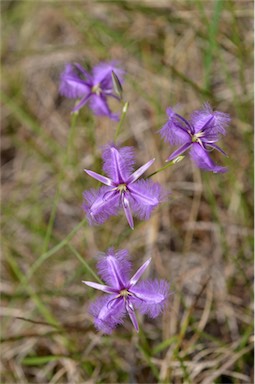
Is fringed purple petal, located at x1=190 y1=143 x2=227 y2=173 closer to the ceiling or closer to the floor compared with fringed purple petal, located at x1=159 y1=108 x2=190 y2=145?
closer to the floor

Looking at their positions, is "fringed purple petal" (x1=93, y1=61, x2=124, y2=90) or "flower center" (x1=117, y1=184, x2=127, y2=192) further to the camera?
"fringed purple petal" (x1=93, y1=61, x2=124, y2=90)

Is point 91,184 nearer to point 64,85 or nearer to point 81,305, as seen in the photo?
point 81,305

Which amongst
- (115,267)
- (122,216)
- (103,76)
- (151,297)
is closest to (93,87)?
(103,76)

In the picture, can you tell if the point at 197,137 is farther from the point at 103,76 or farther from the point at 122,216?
the point at 122,216

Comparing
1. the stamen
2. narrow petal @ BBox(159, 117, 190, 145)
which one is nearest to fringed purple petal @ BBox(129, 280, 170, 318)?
the stamen

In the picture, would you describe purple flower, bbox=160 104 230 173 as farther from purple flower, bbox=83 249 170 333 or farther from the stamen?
purple flower, bbox=83 249 170 333

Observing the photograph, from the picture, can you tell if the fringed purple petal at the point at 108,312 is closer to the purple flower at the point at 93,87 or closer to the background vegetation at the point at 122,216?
the background vegetation at the point at 122,216

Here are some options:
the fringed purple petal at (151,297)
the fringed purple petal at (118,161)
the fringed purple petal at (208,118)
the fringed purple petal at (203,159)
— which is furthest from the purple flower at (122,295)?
the fringed purple petal at (208,118)

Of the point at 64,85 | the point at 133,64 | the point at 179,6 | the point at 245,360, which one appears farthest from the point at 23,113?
the point at 245,360
